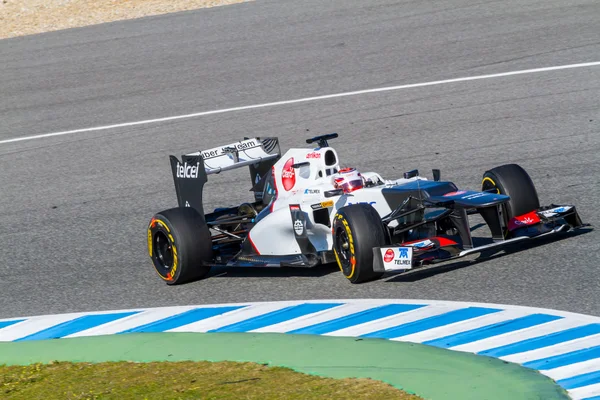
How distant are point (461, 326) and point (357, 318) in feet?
2.73

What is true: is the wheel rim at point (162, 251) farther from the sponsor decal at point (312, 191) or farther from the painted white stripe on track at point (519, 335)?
the painted white stripe on track at point (519, 335)

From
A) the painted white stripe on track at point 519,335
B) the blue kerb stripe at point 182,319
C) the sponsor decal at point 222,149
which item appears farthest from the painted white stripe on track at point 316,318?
the sponsor decal at point 222,149

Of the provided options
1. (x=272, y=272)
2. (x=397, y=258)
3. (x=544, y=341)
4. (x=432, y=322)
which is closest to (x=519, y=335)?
(x=544, y=341)

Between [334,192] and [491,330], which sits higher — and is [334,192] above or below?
above

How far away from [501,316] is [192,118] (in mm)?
9946

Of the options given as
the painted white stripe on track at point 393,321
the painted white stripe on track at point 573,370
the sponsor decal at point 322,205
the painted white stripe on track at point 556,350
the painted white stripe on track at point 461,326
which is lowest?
the painted white stripe on track at point 573,370

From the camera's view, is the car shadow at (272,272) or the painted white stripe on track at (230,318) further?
the car shadow at (272,272)

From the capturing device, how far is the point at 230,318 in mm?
7605

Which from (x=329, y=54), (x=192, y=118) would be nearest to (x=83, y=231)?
(x=192, y=118)

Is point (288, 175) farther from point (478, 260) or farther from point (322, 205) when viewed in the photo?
point (478, 260)

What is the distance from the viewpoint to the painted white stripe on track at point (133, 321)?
7.67 m

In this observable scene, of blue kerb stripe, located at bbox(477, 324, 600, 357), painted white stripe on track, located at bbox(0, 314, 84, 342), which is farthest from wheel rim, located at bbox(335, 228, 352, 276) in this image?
painted white stripe on track, located at bbox(0, 314, 84, 342)

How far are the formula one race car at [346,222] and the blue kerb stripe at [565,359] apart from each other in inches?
70.5

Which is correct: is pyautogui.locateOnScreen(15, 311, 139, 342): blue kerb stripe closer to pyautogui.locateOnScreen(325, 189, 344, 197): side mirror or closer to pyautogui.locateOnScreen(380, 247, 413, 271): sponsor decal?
pyautogui.locateOnScreen(325, 189, 344, 197): side mirror
